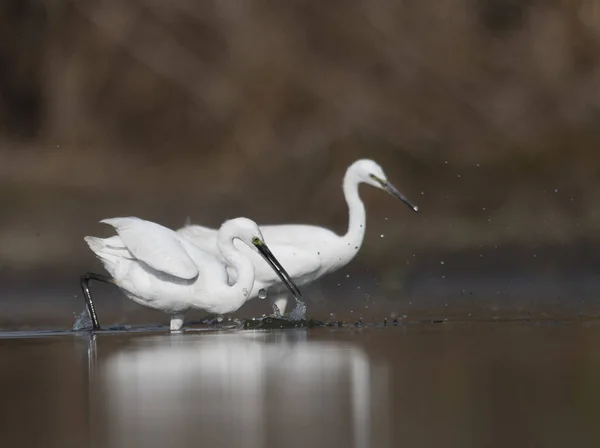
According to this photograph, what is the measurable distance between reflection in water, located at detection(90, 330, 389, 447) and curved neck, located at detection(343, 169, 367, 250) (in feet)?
9.98

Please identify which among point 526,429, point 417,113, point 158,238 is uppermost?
point 417,113

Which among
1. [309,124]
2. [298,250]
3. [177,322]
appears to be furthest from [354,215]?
[309,124]

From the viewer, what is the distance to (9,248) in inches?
762

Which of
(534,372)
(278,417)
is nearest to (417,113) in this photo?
(534,372)

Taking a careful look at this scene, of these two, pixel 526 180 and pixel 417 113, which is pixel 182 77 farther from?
pixel 526 180

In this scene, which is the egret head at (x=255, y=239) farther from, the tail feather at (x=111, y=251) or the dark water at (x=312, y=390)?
the dark water at (x=312, y=390)

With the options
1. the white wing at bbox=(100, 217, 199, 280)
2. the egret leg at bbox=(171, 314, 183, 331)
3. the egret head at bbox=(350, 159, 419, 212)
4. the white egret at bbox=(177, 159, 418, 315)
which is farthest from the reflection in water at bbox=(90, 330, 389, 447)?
the egret head at bbox=(350, 159, 419, 212)

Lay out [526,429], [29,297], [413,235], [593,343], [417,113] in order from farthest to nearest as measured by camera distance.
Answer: [417,113] < [413,235] < [29,297] < [593,343] < [526,429]

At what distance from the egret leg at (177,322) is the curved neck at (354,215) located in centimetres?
182

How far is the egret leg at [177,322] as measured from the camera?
13.3 metres

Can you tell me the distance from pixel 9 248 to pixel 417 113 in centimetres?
623

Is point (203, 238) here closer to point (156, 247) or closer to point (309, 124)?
point (156, 247)

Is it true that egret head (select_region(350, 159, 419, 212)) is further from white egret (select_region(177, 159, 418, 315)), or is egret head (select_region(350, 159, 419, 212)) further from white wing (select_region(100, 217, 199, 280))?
white wing (select_region(100, 217, 199, 280))

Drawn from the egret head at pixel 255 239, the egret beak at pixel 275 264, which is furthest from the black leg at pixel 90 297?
the egret beak at pixel 275 264
